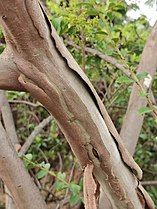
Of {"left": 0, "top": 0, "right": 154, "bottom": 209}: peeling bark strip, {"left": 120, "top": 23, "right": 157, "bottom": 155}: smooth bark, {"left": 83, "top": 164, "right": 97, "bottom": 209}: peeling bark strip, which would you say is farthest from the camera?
{"left": 120, "top": 23, "right": 157, "bottom": 155}: smooth bark

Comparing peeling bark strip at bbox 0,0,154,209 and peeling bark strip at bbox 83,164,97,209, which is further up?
peeling bark strip at bbox 0,0,154,209

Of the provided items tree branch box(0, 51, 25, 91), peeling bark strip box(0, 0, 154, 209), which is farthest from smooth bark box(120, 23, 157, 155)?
tree branch box(0, 51, 25, 91)

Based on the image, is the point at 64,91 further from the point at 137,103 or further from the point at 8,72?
the point at 137,103

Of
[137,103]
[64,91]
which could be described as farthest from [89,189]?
[137,103]

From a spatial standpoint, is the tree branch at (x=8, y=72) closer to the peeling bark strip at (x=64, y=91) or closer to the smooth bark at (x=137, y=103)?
the peeling bark strip at (x=64, y=91)

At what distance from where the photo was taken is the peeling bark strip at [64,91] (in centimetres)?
43

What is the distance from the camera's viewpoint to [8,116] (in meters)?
1.18

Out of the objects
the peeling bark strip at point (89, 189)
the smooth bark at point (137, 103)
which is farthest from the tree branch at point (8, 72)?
the smooth bark at point (137, 103)

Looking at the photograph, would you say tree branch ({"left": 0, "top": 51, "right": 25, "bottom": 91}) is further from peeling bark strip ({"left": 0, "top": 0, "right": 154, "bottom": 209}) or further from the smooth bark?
the smooth bark

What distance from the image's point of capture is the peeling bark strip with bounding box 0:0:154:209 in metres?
0.43

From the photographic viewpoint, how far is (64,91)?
0.49 metres

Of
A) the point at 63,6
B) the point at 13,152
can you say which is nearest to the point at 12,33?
the point at 13,152

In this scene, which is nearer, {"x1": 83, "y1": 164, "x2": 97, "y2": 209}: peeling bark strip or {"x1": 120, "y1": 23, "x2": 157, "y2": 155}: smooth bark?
{"x1": 83, "y1": 164, "x2": 97, "y2": 209}: peeling bark strip

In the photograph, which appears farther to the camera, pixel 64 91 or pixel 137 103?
pixel 137 103
